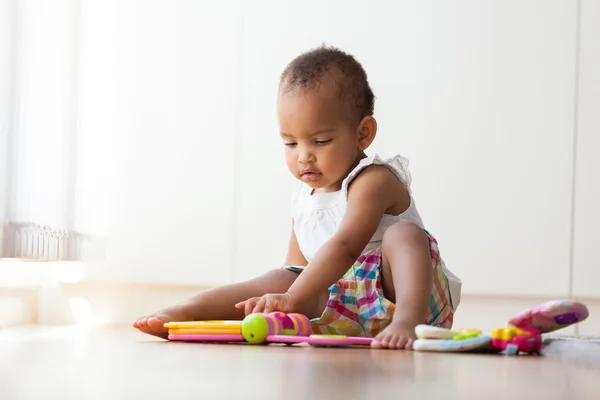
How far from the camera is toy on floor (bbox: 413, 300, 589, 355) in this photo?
3.27 feet

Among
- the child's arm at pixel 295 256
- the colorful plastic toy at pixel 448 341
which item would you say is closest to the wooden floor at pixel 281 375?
the colorful plastic toy at pixel 448 341

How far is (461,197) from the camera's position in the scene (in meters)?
2.22

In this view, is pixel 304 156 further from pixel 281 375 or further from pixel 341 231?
pixel 281 375

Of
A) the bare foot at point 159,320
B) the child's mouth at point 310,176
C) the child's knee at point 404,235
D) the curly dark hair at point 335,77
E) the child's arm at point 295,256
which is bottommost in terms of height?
the bare foot at point 159,320

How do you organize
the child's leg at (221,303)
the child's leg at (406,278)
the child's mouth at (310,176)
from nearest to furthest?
the child's leg at (406,278), the child's leg at (221,303), the child's mouth at (310,176)

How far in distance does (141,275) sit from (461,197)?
0.84 metres

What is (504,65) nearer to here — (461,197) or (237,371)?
(461,197)

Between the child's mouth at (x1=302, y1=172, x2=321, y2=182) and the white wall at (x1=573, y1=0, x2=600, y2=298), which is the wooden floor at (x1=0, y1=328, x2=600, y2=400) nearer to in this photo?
the child's mouth at (x1=302, y1=172, x2=321, y2=182)

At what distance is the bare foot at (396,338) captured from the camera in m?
1.06

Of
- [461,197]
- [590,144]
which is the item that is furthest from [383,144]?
[590,144]

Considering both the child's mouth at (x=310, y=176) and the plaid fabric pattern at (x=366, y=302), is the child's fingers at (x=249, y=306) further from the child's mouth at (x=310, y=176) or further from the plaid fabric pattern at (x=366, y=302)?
the child's mouth at (x=310, y=176)

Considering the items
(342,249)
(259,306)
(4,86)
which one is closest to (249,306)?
(259,306)

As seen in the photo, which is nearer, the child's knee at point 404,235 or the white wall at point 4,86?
the child's knee at point 404,235

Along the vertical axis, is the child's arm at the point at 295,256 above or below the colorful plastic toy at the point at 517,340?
above
